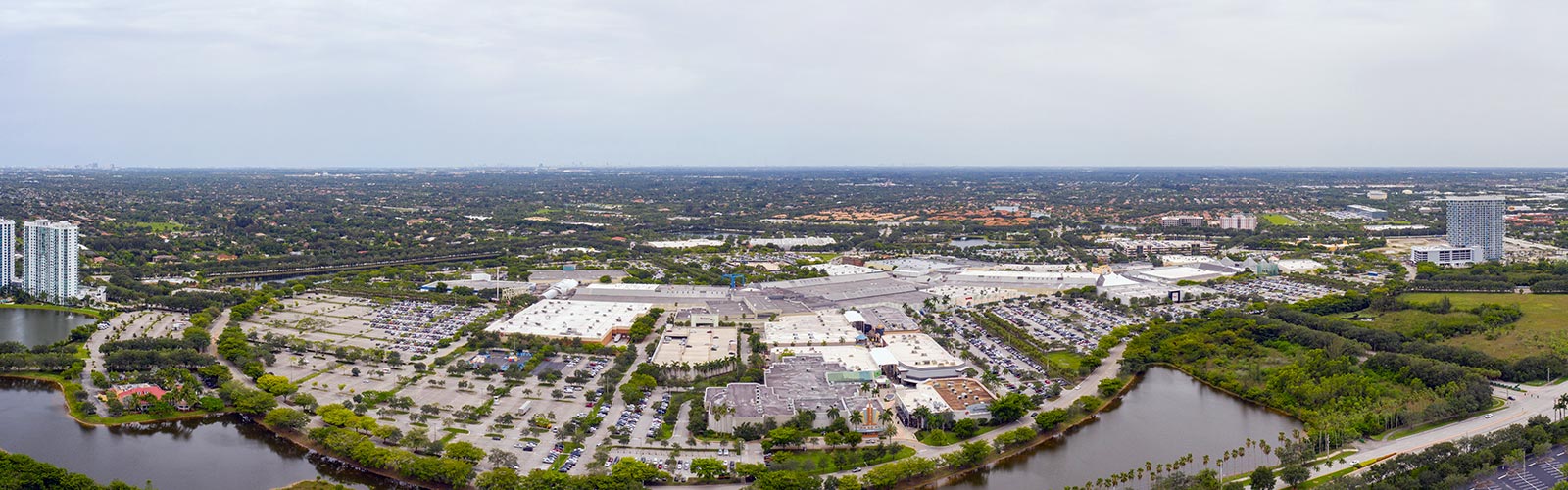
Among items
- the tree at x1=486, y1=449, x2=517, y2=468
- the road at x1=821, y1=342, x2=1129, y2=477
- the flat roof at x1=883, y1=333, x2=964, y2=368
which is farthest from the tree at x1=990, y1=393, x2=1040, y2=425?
the tree at x1=486, y1=449, x2=517, y2=468

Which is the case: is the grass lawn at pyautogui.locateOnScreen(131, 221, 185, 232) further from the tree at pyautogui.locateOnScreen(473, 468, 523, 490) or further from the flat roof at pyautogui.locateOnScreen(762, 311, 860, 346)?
the tree at pyautogui.locateOnScreen(473, 468, 523, 490)

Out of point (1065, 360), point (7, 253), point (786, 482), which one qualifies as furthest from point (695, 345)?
point (7, 253)

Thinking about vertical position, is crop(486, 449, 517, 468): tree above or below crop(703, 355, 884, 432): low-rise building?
below

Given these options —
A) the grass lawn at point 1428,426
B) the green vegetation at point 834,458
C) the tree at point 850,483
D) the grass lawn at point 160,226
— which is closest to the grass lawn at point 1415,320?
the grass lawn at point 1428,426

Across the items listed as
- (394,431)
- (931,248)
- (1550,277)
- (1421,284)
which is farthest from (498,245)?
(1550,277)

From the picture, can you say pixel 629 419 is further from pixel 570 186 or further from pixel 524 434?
pixel 570 186

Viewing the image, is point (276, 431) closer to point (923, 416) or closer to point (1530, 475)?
Result: point (923, 416)

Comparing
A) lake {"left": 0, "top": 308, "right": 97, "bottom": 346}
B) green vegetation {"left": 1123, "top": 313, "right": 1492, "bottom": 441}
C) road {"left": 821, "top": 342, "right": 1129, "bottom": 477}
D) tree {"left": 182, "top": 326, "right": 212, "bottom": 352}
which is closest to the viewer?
road {"left": 821, "top": 342, "right": 1129, "bottom": 477}
